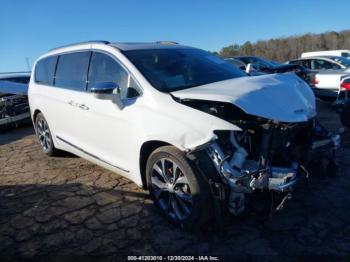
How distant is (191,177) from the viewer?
2969 millimetres

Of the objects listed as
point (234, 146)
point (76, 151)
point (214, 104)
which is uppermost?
point (214, 104)

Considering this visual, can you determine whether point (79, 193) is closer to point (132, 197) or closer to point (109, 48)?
point (132, 197)

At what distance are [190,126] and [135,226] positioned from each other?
1256 millimetres

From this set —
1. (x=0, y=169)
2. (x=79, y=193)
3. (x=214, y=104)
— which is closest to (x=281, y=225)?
(x=214, y=104)

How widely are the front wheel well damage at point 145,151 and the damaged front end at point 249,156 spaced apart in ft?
1.68

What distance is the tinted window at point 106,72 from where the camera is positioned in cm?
374

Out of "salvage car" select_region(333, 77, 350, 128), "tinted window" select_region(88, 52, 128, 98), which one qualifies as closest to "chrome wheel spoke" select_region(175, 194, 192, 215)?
"tinted window" select_region(88, 52, 128, 98)

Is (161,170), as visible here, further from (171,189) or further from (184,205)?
(184,205)

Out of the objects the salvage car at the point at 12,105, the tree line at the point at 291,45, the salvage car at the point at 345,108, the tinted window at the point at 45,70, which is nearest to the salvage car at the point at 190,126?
the tinted window at the point at 45,70

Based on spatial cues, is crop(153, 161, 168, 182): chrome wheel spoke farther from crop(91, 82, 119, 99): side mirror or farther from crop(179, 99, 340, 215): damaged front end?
crop(91, 82, 119, 99): side mirror

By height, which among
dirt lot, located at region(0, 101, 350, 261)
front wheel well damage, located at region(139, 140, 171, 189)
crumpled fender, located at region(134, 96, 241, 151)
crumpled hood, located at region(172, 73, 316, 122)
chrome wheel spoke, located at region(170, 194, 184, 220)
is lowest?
dirt lot, located at region(0, 101, 350, 261)

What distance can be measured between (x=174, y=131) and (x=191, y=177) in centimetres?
45

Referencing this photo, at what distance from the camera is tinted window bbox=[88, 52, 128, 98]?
3740 millimetres

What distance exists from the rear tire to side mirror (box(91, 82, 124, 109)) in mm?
2492
